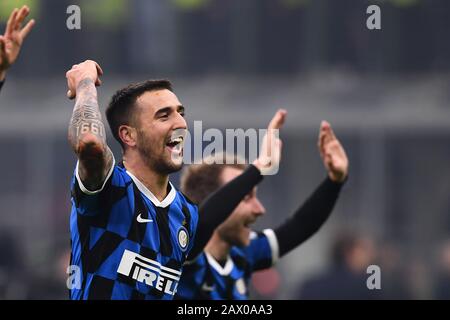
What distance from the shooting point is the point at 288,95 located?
15.5 metres

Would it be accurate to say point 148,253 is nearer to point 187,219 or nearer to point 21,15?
point 187,219

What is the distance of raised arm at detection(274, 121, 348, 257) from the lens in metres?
6.36

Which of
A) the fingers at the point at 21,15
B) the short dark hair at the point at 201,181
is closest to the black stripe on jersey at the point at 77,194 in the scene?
the fingers at the point at 21,15

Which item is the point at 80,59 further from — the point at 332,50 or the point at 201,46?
the point at 332,50

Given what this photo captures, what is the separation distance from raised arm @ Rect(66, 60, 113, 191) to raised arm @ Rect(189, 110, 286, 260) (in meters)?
1.11

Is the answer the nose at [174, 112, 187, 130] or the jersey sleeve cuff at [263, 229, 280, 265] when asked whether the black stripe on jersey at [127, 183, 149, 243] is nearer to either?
the nose at [174, 112, 187, 130]

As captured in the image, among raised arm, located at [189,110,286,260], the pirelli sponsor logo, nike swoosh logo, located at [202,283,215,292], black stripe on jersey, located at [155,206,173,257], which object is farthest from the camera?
nike swoosh logo, located at [202,283,215,292]

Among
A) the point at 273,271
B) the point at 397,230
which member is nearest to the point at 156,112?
the point at 273,271

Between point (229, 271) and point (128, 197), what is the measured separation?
1796 mm

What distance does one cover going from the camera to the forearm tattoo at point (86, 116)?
480 cm

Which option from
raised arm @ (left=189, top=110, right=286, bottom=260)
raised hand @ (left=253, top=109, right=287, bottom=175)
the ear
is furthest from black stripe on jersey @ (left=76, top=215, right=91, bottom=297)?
raised hand @ (left=253, top=109, right=287, bottom=175)

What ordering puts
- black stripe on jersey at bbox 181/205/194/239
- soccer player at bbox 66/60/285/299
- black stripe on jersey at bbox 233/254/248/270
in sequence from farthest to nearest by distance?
black stripe on jersey at bbox 233/254/248/270
black stripe on jersey at bbox 181/205/194/239
soccer player at bbox 66/60/285/299

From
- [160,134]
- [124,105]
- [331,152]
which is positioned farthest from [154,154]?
[331,152]

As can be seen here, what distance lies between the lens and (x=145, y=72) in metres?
15.7
